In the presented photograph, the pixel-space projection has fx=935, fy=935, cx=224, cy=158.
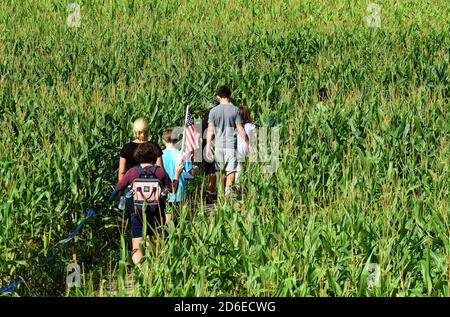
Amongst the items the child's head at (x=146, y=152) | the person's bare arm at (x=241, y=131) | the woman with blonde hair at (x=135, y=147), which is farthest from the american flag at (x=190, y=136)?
the child's head at (x=146, y=152)

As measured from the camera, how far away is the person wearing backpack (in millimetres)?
8695

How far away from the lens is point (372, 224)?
306 inches

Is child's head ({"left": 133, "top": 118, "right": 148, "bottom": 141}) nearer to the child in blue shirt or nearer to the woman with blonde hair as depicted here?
the woman with blonde hair

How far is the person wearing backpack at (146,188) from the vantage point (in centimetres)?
870

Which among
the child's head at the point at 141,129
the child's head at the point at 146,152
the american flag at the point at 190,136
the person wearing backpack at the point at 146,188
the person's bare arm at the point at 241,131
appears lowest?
the person wearing backpack at the point at 146,188

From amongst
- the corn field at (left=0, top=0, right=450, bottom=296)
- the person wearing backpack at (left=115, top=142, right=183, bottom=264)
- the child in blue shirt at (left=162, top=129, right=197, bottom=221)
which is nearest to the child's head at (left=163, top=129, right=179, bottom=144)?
the child in blue shirt at (left=162, top=129, right=197, bottom=221)

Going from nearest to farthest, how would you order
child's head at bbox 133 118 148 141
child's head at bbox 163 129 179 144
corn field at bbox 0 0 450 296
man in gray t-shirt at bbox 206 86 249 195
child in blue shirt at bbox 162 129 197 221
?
corn field at bbox 0 0 450 296
child's head at bbox 133 118 148 141
child in blue shirt at bbox 162 129 197 221
child's head at bbox 163 129 179 144
man in gray t-shirt at bbox 206 86 249 195

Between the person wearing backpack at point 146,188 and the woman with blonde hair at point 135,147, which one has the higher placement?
the woman with blonde hair at point 135,147

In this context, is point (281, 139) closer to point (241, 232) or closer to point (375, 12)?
point (241, 232)

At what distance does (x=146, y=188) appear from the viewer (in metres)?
8.70

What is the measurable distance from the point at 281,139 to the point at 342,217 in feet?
14.0

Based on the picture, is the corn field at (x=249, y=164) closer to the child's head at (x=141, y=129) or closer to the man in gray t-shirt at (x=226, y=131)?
the man in gray t-shirt at (x=226, y=131)

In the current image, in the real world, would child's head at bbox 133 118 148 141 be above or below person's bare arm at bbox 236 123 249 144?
below
